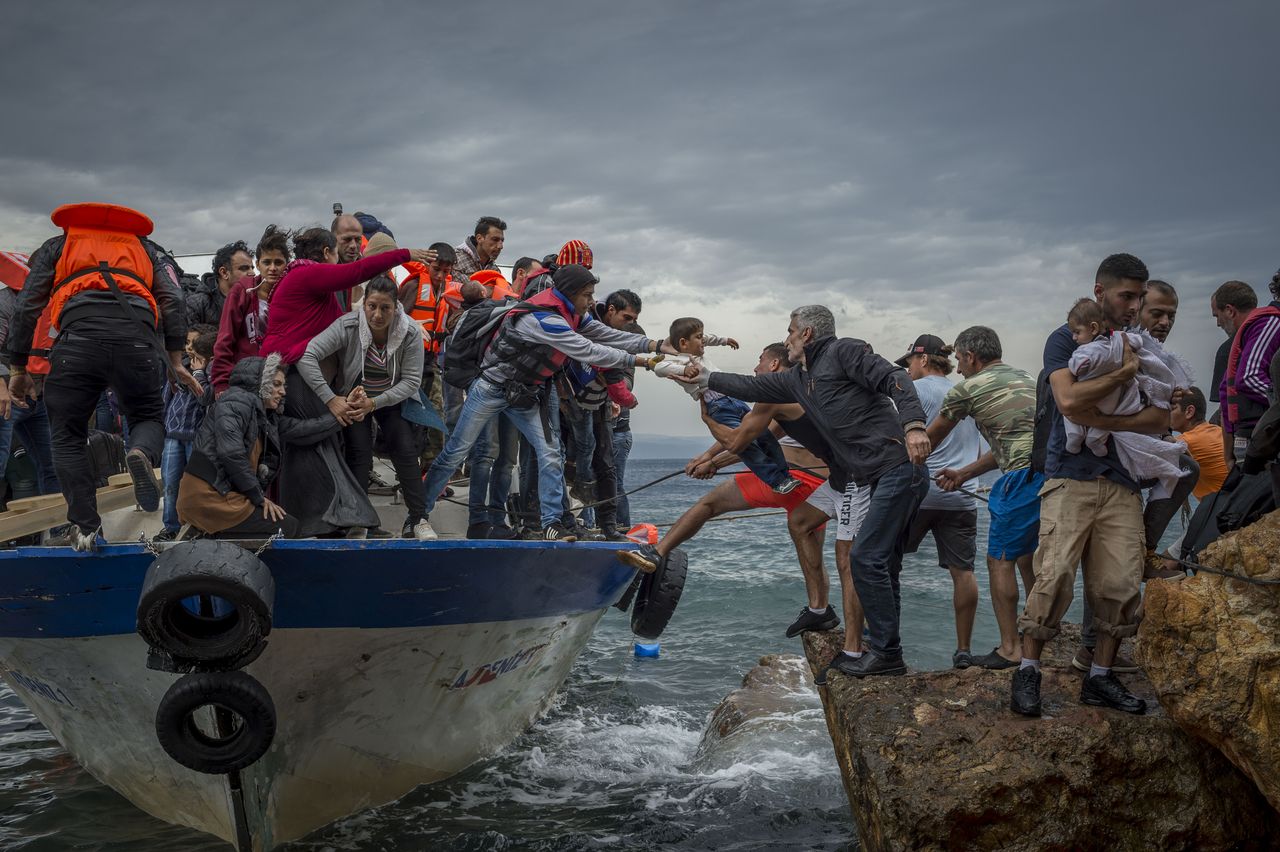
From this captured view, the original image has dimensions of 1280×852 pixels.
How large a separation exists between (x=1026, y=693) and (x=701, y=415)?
133 inches

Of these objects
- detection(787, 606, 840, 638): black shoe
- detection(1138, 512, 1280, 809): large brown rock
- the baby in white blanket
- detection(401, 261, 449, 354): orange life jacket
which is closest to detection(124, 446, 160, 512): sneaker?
detection(401, 261, 449, 354): orange life jacket

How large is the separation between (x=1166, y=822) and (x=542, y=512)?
4042 millimetres

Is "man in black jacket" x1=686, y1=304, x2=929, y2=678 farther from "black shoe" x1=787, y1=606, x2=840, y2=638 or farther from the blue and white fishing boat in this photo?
the blue and white fishing boat

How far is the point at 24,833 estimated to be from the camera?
20.8 feet

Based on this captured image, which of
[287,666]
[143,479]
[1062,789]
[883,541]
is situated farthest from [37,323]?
[1062,789]

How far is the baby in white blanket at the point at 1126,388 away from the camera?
4430 mm

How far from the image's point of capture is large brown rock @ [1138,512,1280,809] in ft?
12.8

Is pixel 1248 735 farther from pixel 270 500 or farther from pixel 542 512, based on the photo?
pixel 270 500

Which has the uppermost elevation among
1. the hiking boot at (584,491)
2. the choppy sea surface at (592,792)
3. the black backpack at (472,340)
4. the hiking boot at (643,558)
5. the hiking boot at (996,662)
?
the black backpack at (472,340)

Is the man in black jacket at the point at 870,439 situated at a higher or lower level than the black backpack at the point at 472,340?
lower

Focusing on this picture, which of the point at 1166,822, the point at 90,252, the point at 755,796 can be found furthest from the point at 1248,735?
the point at 90,252

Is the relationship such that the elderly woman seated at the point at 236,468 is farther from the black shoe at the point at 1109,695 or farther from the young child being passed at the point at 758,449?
the black shoe at the point at 1109,695

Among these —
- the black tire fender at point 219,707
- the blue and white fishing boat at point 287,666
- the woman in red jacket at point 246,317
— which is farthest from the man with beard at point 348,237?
the black tire fender at point 219,707

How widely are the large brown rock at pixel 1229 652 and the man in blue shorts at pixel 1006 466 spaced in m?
1.24
